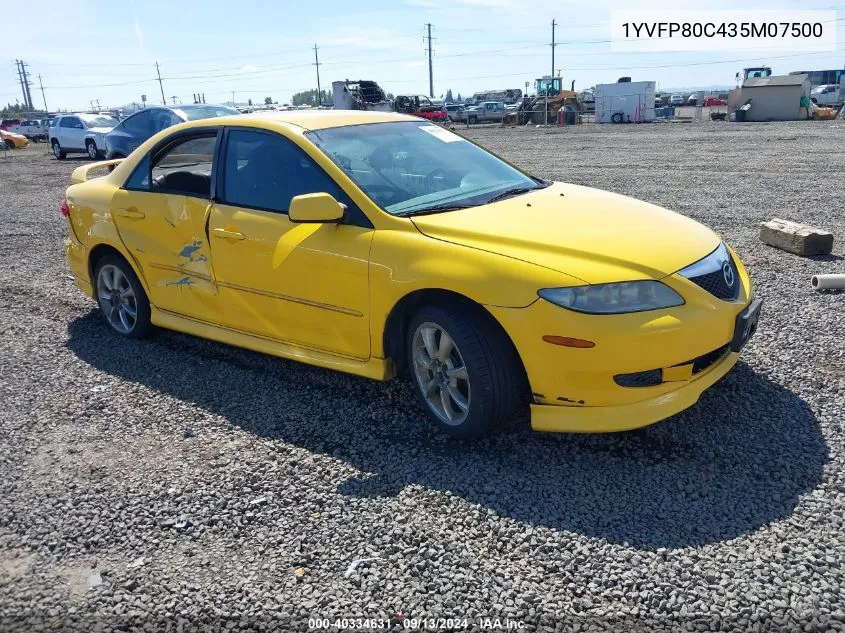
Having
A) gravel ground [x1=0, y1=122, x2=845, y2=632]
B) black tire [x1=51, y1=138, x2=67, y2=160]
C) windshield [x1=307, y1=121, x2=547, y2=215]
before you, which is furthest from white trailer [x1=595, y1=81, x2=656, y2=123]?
windshield [x1=307, y1=121, x2=547, y2=215]

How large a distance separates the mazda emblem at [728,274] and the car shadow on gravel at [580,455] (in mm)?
718

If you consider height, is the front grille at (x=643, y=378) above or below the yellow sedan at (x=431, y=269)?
below

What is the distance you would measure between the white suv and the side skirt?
21.3m

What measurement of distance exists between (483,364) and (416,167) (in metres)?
1.48

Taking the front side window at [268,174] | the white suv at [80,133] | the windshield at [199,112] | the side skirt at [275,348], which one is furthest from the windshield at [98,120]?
the front side window at [268,174]

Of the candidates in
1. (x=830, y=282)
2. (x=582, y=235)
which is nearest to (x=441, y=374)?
(x=582, y=235)

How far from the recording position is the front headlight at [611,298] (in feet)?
10.3

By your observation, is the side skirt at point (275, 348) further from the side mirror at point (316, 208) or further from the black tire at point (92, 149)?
the black tire at point (92, 149)

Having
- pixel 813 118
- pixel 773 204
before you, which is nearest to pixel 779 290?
pixel 773 204

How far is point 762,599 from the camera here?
8.09 ft

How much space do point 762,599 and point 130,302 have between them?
15.3 ft

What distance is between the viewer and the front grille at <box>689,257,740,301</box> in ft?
11.1

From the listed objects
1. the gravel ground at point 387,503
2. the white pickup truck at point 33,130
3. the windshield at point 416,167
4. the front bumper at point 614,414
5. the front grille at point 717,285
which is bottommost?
the gravel ground at point 387,503

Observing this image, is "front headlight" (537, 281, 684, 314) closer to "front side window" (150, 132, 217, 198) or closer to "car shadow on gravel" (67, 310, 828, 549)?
"car shadow on gravel" (67, 310, 828, 549)
